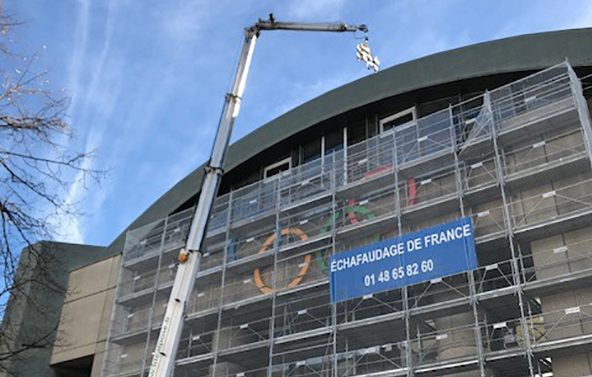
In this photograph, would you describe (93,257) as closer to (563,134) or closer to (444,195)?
(444,195)

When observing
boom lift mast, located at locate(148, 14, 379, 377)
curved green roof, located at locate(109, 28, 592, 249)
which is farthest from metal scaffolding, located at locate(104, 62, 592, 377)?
boom lift mast, located at locate(148, 14, 379, 377)

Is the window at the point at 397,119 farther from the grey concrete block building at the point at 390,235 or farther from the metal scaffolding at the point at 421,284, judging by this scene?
the metal scaffolding at the point at 421,284

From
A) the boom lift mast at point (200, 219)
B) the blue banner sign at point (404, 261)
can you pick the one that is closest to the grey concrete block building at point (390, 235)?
the blue banner sign at point (404, 261)

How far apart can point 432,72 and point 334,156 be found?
4.39m

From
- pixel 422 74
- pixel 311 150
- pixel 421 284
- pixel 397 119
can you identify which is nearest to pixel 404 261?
pixel 421 284

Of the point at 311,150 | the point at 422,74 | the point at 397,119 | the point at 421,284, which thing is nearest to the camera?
the point at 421,284

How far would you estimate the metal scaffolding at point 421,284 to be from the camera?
55.1ft

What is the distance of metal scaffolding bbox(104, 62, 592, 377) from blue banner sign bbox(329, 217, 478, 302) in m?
0.54

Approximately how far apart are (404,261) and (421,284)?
89cm

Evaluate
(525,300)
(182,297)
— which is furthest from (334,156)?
(182,297)

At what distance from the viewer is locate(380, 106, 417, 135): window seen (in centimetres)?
2436

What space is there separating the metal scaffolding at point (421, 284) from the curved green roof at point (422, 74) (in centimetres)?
132

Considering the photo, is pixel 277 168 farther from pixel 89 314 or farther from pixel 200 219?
pixel 200 219

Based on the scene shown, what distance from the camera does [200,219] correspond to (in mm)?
13430
